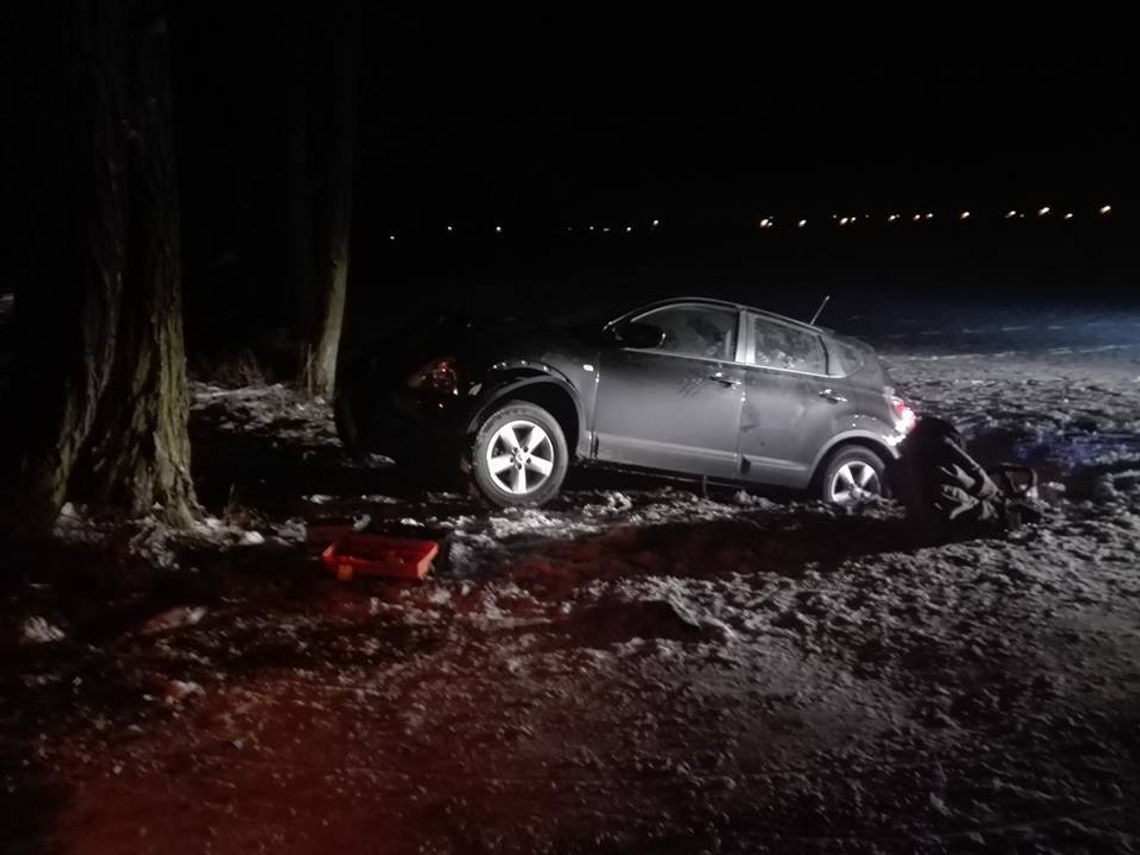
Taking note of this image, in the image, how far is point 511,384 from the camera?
27.0 feet

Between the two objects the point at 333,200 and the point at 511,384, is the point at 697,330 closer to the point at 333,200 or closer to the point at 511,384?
the point at 511,384

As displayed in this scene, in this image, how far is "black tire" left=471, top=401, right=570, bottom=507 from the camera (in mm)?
8203

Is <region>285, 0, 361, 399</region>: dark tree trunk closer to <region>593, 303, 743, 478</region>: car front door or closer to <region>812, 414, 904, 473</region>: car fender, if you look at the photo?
<region>593, 303, 743, 478</region>: car front door

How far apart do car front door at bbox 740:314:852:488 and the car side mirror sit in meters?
0.86

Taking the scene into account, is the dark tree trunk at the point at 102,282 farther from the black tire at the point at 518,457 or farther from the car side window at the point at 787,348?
the car side window at the point at 787,348

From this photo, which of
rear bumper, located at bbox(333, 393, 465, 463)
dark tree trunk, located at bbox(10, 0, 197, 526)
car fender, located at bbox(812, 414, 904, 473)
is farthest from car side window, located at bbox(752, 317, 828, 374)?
dark tree trunk, located at bbox(10, 0, 197, 526)

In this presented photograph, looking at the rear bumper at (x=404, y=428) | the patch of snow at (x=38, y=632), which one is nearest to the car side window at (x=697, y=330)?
the rear bumper at (x=404, y=428)

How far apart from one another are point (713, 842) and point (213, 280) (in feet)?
51.9

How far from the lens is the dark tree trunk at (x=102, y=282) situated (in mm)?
6184

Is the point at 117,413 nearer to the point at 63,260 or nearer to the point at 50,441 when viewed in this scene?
the point at 50,441

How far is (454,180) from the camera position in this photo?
127 ft

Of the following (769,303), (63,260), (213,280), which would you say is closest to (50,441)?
(63,260)

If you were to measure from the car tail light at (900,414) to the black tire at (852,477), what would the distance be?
1.03ft

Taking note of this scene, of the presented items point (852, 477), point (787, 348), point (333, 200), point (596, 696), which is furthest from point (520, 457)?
point (333, 200)
